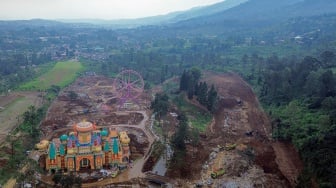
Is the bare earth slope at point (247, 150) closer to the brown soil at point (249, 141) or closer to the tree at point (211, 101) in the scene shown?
the brown soil at point (249, 141)

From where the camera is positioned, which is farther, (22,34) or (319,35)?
(22,34)

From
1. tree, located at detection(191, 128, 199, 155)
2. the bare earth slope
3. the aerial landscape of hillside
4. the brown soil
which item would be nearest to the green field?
the aerial landscape of hillside

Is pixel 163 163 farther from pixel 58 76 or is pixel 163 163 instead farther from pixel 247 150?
pixel 58 76

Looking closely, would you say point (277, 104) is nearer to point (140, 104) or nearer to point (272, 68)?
point (272, 68)

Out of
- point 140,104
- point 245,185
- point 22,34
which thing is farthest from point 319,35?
point 22,34

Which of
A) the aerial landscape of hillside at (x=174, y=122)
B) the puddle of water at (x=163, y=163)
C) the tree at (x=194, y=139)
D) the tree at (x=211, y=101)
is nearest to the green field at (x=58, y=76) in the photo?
the aerial landscape of hillside at (x=174, y=122)

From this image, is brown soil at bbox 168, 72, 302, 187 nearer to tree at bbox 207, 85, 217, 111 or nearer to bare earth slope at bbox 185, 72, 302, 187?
bare earth slope at bbox 185, 72, 302, 187

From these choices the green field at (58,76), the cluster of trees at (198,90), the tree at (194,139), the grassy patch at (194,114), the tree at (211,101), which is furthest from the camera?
the green field at (58,76)

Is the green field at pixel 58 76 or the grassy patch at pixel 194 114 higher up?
the grassy patch at pixel 194 114
